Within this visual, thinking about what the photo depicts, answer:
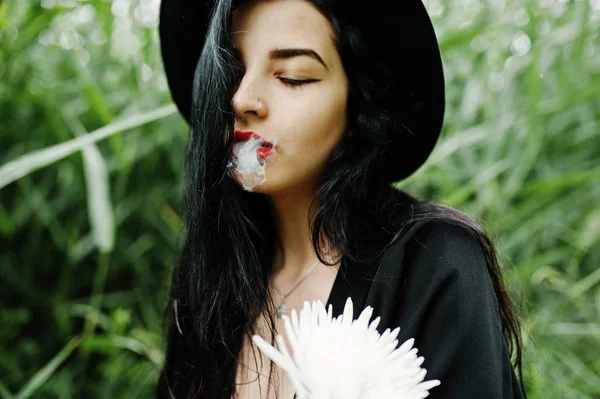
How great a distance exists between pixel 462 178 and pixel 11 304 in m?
1.15

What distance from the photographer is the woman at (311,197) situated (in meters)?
0.79

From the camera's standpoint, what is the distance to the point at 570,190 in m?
1.53

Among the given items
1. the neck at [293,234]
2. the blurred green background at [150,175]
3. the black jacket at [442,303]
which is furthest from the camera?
the blurred green background at [150,175]

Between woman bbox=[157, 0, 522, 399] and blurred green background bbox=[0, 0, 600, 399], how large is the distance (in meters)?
0.39

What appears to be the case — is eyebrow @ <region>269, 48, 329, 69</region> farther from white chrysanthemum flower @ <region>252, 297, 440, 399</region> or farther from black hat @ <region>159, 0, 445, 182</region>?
white chrysanthemum flower @ <region>252, 297, 440, 399</region>

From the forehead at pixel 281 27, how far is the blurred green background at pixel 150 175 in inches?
21.3

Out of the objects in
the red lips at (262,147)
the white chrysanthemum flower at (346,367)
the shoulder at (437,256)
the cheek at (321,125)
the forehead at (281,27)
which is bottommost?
the white chrysanthemum flower at (346,367)

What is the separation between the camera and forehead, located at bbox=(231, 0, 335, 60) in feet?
2.79

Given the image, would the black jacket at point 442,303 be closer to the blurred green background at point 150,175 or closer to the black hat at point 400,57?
the black hat at point 400,57

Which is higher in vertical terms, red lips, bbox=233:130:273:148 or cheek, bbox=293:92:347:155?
cheek, bbox=293:92:347:155

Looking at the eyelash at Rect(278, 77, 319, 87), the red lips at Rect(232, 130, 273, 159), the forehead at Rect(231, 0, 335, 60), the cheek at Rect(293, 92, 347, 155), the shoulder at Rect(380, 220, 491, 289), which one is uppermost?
the forehead at Rect(231, 0, 335, 60)

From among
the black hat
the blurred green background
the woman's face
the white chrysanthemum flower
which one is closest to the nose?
the woman's face

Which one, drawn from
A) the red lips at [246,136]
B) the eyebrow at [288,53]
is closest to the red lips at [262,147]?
the red lips at [246,136]

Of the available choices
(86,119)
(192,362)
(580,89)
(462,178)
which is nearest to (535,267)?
(462,178)
